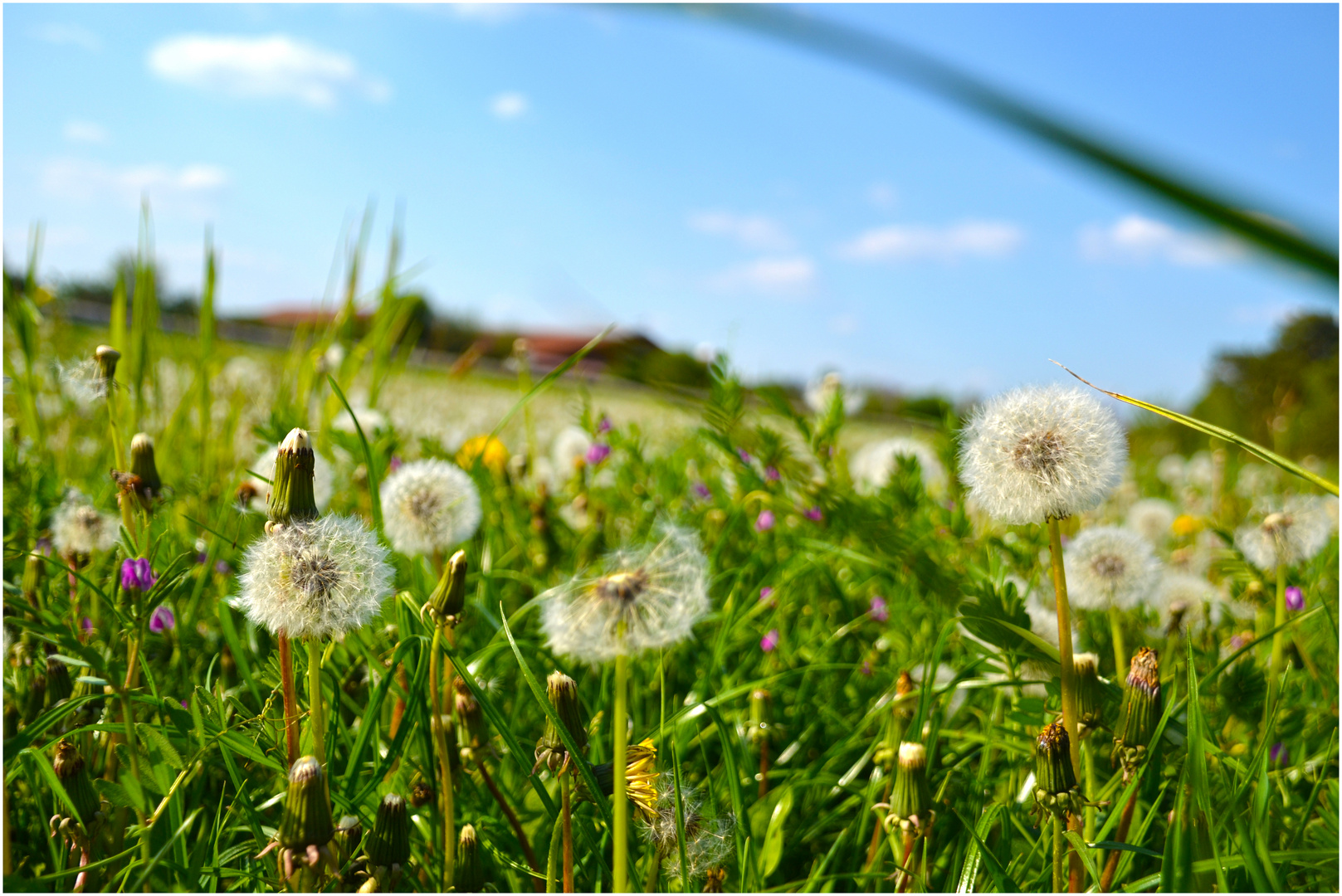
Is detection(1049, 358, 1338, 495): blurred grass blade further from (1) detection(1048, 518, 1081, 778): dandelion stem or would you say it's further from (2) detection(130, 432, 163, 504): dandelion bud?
(2) detection(130, 432, 163, 504): dandelion bud

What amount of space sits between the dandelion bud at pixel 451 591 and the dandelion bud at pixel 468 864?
0.24 m

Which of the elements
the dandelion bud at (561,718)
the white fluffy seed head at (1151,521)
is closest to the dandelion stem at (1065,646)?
the dandelion bud at (561,718)

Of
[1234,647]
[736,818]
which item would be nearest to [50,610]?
[736,818]

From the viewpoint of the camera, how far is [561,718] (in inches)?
32.5

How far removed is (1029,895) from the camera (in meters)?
0.92

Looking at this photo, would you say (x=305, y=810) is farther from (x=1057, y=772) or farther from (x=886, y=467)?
(x=886, y=467)

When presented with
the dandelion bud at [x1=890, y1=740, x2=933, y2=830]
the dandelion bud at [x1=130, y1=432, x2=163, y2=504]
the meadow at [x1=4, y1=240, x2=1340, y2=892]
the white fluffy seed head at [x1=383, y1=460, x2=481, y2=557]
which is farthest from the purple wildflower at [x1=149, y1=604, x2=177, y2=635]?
the dandelion bud at [x1=890, y1=740, x2=933, y2=830]

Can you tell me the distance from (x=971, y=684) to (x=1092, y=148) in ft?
3.59

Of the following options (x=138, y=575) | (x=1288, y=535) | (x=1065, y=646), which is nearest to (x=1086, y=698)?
(x=1065, y=646)

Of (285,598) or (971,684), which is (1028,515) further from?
(285,598)

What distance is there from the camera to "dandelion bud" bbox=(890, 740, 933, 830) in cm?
98

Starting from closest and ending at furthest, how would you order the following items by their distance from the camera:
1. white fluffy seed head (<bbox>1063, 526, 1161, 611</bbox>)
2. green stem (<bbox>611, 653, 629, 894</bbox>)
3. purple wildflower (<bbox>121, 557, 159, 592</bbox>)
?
green stem (<bbox>611, 653, 629, 894</bbox>)
purple wildflower (<bbox>121, 557, 159, 592</bbox>)
white fluffy seed head (<bbox>1063, 526, 1161, 611</bbox>)

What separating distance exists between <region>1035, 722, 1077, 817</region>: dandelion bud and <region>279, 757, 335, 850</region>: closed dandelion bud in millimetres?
672

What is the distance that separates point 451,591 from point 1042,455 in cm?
66
